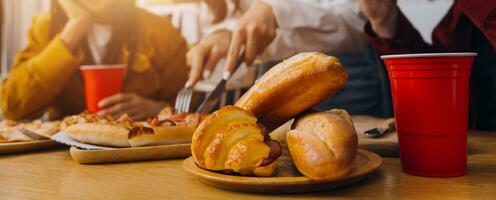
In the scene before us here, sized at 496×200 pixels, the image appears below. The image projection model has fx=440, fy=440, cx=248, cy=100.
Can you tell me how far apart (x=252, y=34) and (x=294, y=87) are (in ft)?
2.58

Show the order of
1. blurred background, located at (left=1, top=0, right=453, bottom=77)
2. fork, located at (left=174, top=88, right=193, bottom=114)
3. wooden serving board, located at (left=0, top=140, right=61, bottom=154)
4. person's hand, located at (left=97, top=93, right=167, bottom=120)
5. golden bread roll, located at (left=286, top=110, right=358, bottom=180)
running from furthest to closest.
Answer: blurred background, located at (left=1, top=0, right=453, bottom=77), person's hand, located at (left=97, top=93, right=167, bottom=120), fork, located at (left=174, top=88, right=193, bottom=114), wooden serving board, located at (left=0, top=140, right=61, bottom=154), golden bread roll, located at (left=286, top=110, right=358, bottom=180)

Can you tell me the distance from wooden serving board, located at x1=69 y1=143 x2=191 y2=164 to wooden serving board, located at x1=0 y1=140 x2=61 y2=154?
0.17 metres

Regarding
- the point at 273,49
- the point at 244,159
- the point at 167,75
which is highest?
the point at 244,159

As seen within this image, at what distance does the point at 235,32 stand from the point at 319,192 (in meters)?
0.91

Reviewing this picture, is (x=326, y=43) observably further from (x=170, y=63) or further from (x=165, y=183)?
(x=165, y=183)

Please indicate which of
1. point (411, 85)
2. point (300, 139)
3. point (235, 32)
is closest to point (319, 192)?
point (300, 139)

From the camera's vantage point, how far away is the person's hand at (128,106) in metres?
1.49

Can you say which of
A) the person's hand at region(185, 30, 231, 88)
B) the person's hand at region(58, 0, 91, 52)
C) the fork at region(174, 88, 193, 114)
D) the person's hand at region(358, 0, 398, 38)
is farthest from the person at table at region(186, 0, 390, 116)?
the person's hand at region(58, 0, 91, 52)

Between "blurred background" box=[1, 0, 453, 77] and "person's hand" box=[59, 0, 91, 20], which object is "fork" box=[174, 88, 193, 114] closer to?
"person's hand" box=[59, 0, 91, 20]

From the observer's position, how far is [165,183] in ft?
1.93

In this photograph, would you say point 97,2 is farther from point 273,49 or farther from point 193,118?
point 193,118

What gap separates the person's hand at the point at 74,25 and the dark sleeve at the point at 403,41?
1281mm

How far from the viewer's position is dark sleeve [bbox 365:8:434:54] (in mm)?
1366

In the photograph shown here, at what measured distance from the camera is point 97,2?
6.88 feet
